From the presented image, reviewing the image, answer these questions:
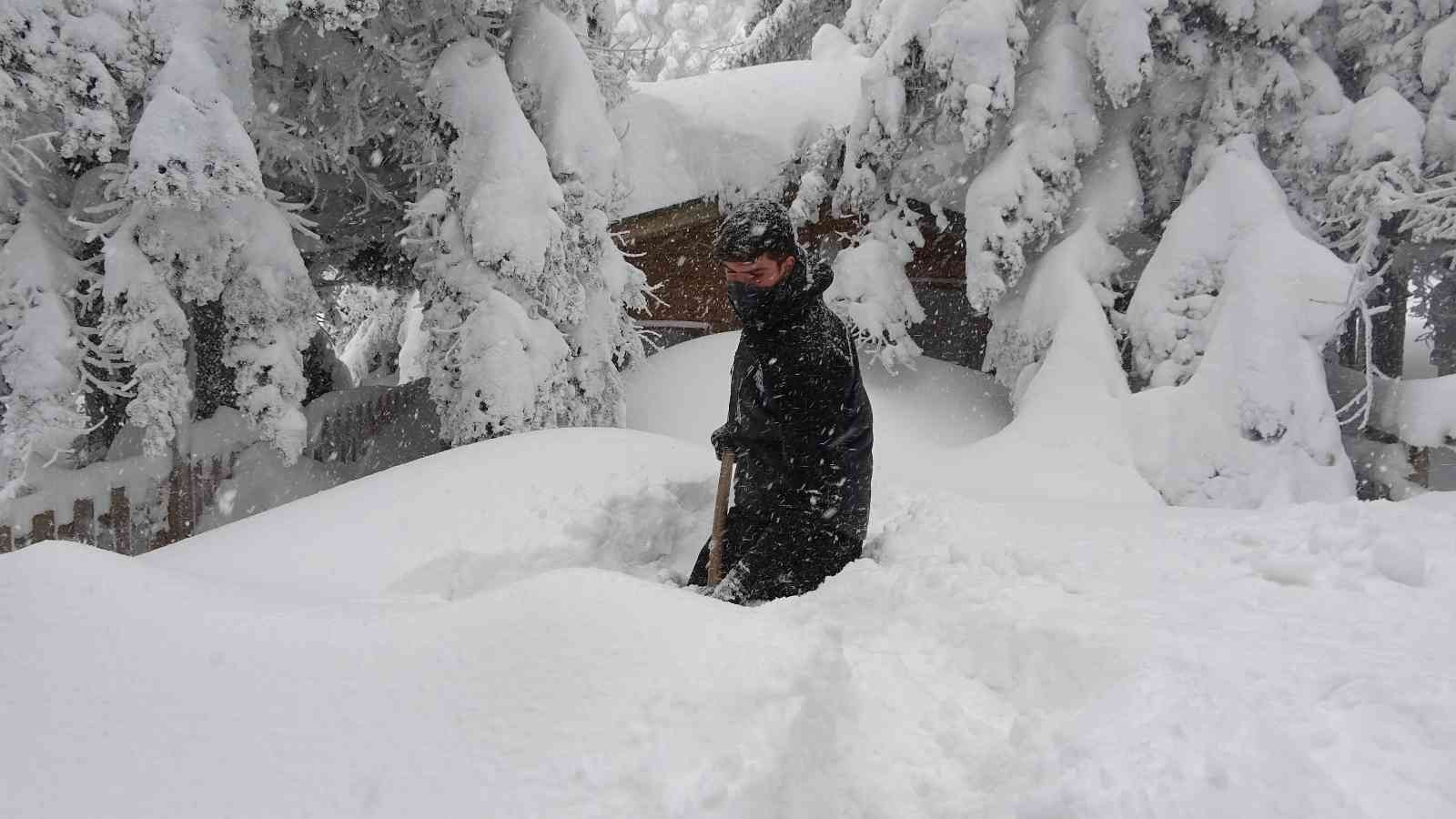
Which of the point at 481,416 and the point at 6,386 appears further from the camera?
the point at 481,416

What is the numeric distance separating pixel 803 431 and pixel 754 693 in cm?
163

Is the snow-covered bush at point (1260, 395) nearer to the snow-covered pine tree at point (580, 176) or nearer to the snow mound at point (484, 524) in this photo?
the snow mound at point (484, 524)

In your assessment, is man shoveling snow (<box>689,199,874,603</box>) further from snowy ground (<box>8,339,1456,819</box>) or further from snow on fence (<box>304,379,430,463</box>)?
snow on fence (<box>304,379,430,463</box>)

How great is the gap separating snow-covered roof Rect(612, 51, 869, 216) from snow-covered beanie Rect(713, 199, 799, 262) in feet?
20.2

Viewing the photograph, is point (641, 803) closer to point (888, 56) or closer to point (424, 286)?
point (424, 286)

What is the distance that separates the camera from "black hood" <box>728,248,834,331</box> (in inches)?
128

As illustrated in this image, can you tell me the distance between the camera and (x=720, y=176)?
965cm

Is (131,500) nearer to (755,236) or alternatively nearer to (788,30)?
(755,236)

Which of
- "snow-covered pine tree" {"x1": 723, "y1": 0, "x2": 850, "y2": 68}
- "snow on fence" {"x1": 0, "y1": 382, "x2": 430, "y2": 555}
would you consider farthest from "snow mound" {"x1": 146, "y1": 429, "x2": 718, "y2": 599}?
"snow-covered pine tree" {"x1": 723, "y1": 0, "x2": 850, "y2": 68}

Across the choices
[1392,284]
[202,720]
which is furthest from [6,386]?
[1392,284]

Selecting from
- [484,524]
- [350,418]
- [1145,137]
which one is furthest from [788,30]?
[484,524]

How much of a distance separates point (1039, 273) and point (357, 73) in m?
6.49

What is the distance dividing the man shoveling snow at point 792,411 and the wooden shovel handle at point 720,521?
0.16 m

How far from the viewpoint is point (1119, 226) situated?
8281mm
